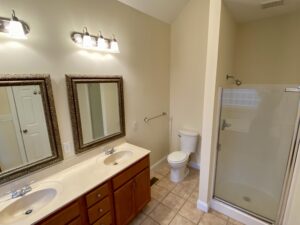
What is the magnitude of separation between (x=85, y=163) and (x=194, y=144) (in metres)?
1.83

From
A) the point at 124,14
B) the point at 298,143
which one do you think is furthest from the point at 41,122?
the point at 298,143

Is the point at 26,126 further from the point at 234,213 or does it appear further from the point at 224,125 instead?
the point at 234,213

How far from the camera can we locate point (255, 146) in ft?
6.62

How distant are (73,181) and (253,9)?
2707 mm

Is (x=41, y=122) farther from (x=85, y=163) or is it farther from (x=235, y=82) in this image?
(x=235, y=82)

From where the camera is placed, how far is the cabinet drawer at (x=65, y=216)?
1136 millimetres

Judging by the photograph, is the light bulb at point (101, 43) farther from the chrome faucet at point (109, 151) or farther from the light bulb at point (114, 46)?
the chrome faucet at point (109, 151)

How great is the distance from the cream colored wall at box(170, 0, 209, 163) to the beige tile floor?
0.72m

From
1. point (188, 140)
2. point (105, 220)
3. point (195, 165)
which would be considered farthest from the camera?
point (195, 165)

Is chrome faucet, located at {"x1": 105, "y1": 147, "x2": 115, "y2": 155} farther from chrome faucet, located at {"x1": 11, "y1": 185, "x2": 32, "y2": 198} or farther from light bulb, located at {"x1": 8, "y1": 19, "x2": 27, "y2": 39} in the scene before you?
light bulb, located at {"x1": 8, "y1": 19, "x2": 27, "y2": 39}

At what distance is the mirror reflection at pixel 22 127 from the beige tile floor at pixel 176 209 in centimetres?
139

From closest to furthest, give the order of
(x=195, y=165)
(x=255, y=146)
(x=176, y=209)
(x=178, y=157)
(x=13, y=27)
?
(x=13, y=27) → (x=255, y=146) → (x=176, y=209) → (x=178, y=157) → (x=195, y=165)

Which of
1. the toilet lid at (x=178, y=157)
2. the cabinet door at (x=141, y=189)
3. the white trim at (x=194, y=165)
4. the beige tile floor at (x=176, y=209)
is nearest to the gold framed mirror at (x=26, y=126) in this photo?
the cabinet door at (x=141, y=189)

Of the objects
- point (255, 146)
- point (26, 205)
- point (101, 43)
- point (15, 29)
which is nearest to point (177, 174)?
point (255, 146)
